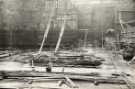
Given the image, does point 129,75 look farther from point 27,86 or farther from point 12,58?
point 12,58

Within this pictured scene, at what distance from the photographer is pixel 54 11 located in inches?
221

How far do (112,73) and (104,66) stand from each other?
511 mm

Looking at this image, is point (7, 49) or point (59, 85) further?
point (7, 49)

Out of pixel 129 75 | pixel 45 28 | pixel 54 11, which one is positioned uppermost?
pixel 54 11

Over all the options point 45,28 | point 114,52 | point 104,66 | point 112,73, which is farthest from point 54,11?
point 112,73

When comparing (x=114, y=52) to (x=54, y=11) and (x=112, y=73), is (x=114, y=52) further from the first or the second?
(x=54, y=11)

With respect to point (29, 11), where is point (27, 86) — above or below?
below

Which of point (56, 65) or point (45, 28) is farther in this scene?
point (45, 28)

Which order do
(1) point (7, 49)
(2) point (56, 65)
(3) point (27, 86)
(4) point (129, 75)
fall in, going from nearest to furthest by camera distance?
1. (3) point (27, 86)
2. (4) point (129, 75)
3. (2) point (56, 65)
4. (1) point (7, 49)

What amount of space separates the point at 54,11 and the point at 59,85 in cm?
326

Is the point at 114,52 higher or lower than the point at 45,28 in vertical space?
lower

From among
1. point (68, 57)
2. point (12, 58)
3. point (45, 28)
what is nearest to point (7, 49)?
point (12, 58)

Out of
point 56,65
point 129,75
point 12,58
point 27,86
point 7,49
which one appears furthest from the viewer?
point 7,49

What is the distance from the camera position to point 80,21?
17.8 ft
